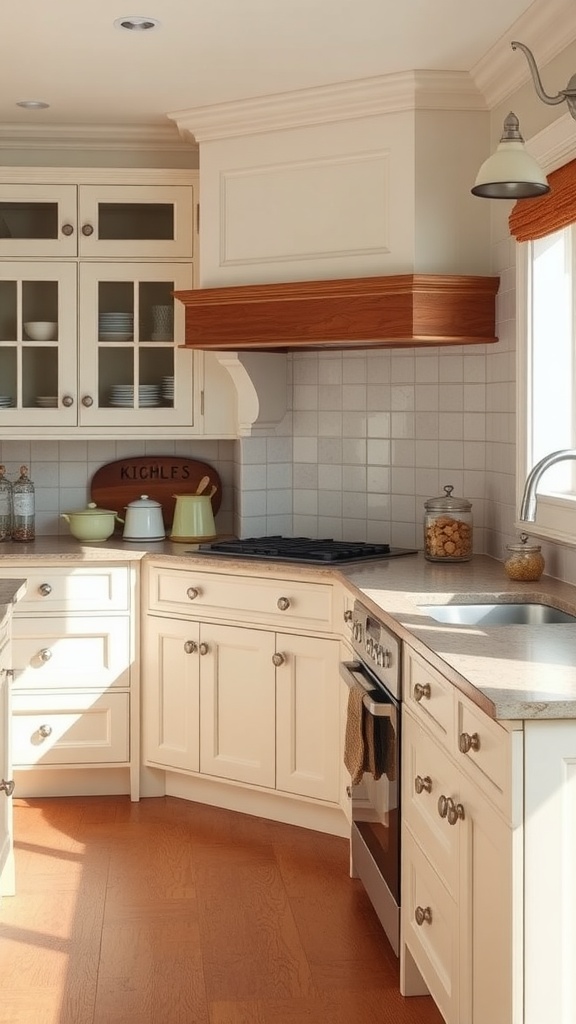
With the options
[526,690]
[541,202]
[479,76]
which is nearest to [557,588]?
[541,202]

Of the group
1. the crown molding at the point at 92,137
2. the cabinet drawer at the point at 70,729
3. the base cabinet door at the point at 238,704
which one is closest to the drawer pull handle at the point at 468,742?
the base cabinet door at the point at 238,704

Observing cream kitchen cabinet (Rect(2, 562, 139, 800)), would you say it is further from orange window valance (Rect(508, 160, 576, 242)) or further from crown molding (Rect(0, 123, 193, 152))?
orange window valance (Rect(508, 160, 576, 242))

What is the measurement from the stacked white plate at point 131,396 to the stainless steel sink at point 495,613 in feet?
5.92

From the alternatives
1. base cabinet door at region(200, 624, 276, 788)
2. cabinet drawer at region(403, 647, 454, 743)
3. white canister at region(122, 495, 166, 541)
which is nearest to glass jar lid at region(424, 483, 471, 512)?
base cabinet door at region(200, 624, 276, 788)

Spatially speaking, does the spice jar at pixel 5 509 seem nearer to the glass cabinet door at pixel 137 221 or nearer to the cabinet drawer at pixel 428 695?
the glass cabinet door at pixel 137 221

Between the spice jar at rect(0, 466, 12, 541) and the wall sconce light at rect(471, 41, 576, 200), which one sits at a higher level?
the wall sconce light at rect(471, 41, 576, 200)

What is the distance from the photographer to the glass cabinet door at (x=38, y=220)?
4.45 meters

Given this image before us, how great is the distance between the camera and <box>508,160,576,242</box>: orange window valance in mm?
3111

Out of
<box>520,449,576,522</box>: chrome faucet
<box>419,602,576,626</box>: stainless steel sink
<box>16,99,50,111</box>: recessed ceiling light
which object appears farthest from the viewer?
<box>16,99,50,111</box>: recessed ceiling light

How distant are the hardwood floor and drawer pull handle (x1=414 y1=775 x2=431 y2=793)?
1.85 feet

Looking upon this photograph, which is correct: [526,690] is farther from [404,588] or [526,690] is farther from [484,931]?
[404,588]

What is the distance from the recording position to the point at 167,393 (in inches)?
179

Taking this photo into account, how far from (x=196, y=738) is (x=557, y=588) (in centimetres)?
150

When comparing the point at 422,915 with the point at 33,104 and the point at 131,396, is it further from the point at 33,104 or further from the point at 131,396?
the point at 33,104
